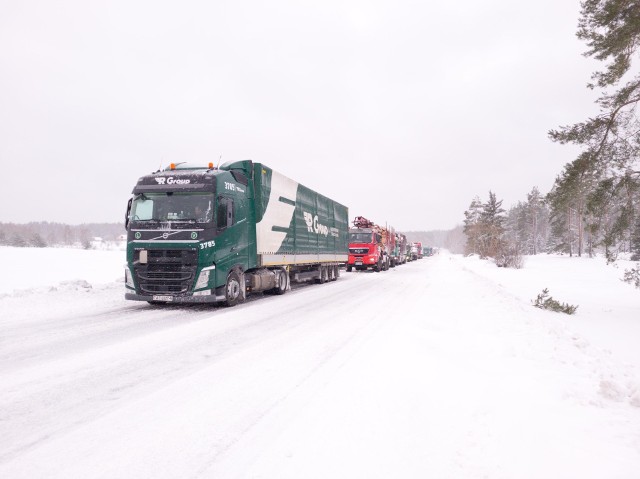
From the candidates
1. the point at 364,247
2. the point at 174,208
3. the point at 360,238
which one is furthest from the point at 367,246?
the point at 174,208

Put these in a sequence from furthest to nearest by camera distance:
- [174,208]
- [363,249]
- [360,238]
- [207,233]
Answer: [360,238] → [363,249] → [174,208] → [207,233]

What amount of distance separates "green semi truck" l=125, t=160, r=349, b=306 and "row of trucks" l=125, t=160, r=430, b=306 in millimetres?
23

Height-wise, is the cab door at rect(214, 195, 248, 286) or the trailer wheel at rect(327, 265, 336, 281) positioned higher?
the cab door at rect(214, 195, 248, 286)

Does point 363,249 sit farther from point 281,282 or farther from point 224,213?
point 224,213

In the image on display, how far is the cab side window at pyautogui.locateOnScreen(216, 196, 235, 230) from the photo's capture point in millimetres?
9492

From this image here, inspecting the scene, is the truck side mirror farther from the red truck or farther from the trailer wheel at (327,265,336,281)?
the red truck

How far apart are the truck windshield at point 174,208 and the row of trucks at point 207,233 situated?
0.02m

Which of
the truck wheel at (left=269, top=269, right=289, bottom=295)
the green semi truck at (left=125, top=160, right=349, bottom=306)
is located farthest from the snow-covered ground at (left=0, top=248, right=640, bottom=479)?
the truck wheel at (left=269, top=269, right=289, bottom=295)

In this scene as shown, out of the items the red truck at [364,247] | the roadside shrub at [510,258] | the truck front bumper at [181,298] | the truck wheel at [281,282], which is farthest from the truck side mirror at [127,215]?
the roadside shrub at [510,258]

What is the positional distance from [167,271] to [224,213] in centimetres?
197

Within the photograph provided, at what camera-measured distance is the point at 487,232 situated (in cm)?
5381

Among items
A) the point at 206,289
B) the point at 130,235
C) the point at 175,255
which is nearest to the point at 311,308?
the point at 206,289

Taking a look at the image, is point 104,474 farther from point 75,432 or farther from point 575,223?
point 575,223

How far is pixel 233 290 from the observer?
33.3ft
